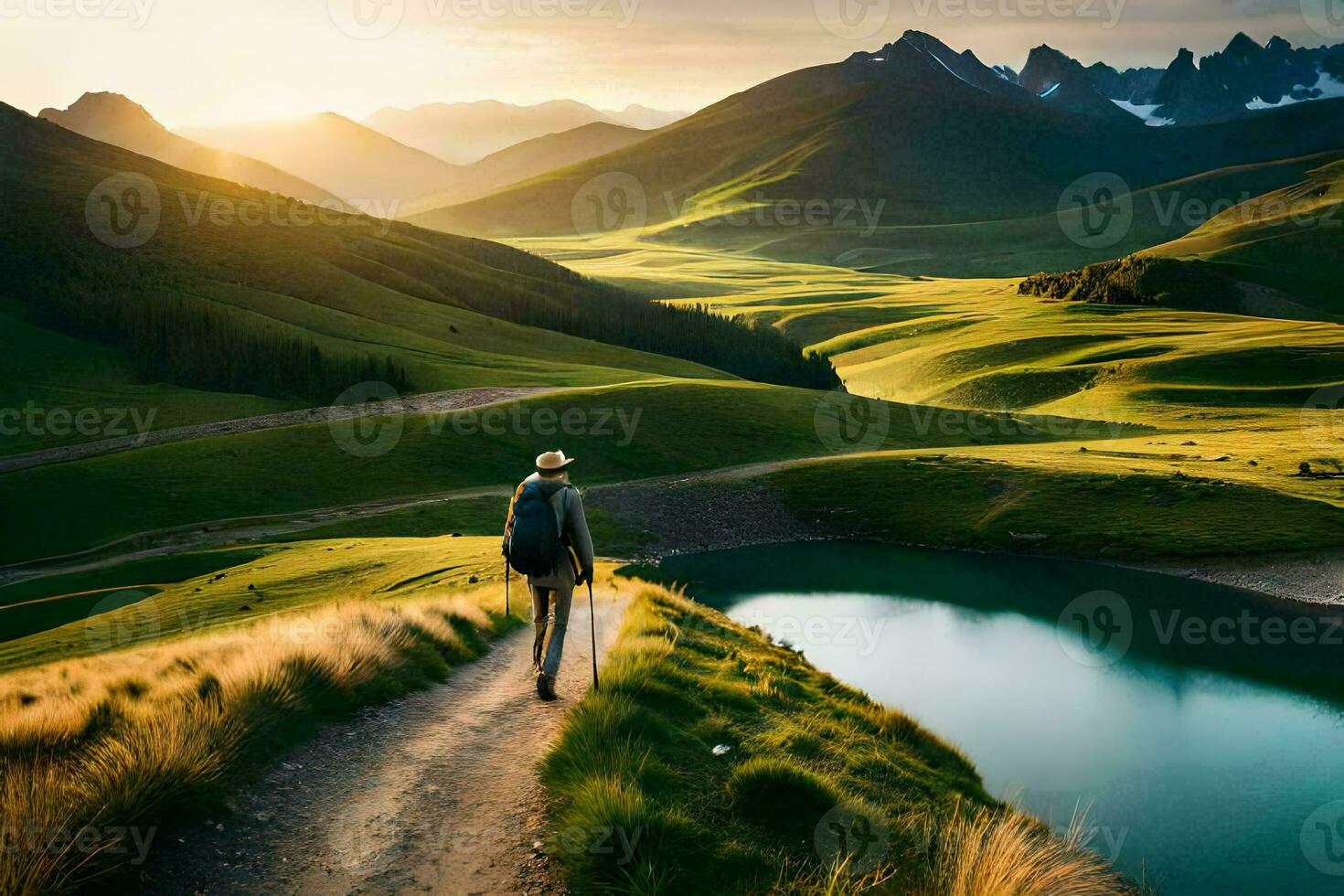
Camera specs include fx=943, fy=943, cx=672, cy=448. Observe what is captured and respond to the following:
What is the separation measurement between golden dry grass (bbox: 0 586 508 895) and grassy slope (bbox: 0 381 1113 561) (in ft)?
112

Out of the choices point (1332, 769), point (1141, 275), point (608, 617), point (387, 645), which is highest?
point (1141, 275)

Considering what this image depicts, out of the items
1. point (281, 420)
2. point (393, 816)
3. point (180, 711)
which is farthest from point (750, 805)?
point (281, 420)

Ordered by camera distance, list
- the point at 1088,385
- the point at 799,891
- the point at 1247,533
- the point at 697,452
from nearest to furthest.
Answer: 1. the point at 799,891
2. the point at 1247,533
3. the point at 697,452
4. the point at 1088,385

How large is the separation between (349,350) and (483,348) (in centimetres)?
2107

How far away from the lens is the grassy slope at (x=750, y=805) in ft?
32.0

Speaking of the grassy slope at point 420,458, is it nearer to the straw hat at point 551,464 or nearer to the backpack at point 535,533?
the backpack at point 535,533

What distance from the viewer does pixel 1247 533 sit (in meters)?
46.5

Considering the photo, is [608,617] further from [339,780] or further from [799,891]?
[799,891]

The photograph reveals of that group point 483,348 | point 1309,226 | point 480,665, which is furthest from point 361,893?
point 1309,226

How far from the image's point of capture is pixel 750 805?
11.8 meters

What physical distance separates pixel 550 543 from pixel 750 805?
4759mm

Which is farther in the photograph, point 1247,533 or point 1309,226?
point 1309,226

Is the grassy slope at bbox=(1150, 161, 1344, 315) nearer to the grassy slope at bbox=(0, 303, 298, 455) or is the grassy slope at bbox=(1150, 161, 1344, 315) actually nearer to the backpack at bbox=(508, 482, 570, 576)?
the grassy slope at bbox=(0, 303, 298, 455)

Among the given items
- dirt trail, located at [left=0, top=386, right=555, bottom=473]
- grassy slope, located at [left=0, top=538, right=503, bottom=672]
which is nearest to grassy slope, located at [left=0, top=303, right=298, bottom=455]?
dirt trail, located at [left=0, top=386, right=555, bottom=473]
